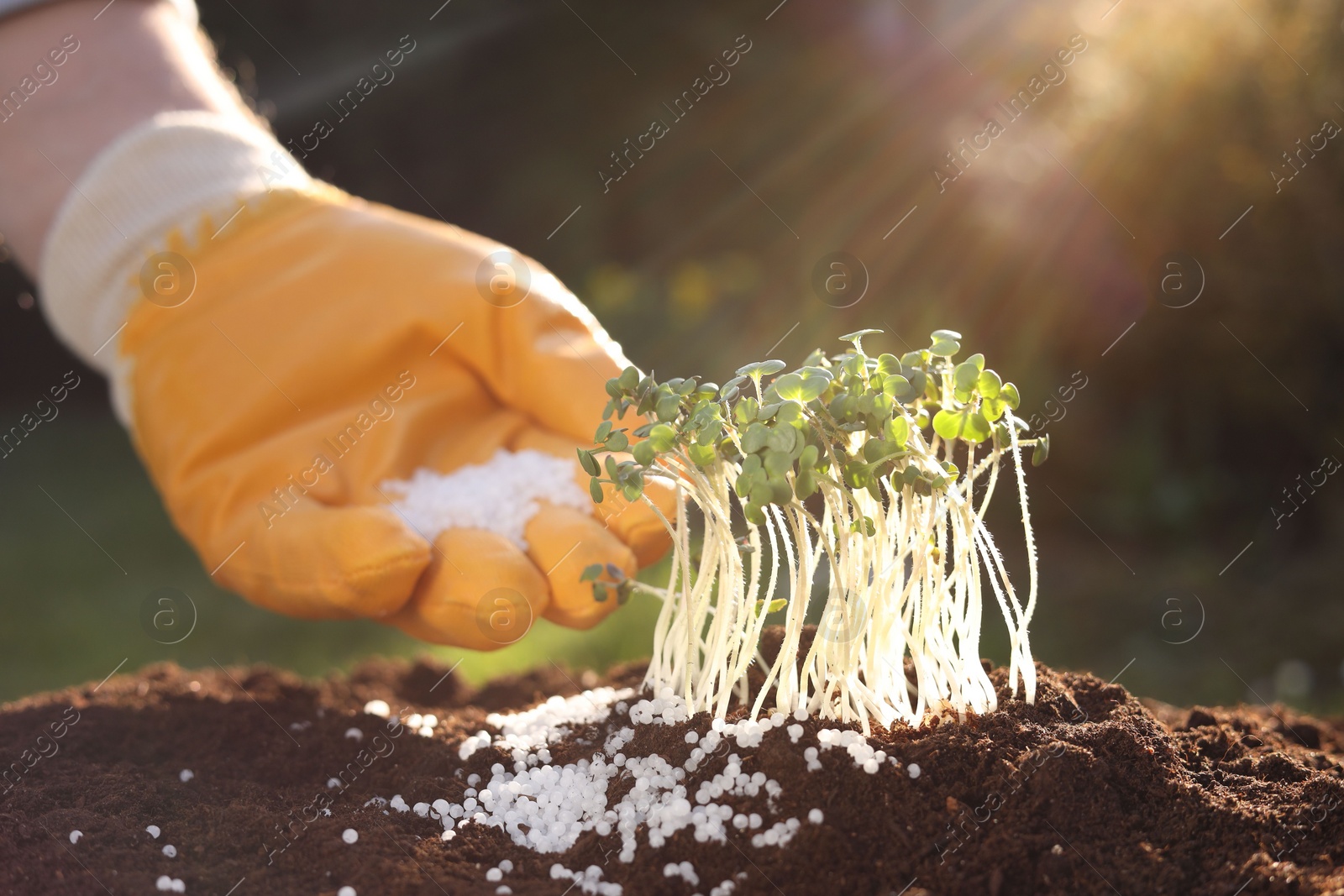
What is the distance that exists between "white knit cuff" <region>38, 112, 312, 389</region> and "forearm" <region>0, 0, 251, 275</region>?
0.23 ft

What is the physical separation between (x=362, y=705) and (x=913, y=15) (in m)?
3.91

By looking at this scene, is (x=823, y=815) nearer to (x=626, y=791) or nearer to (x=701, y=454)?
(x=626, y=791)

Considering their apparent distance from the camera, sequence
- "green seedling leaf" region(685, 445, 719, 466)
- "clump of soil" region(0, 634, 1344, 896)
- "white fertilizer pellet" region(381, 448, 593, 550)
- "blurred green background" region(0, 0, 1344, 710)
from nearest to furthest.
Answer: "clump of soil" region(0, 634, 1344, 896), "green seedling leaf" region(685, 445, 719, 466), "white fertilizer pellet" region(381, 448, 593, 550), "blurred green background" region(0, 0, 1344, 710)

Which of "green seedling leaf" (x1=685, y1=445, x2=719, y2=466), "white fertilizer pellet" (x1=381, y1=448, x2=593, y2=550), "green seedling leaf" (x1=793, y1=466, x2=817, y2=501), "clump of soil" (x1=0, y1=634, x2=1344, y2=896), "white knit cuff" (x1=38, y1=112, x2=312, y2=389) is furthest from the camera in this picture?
"white knit cuff" (x1=38, y1=112, x2=312, y2=389)

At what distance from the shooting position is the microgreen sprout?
1324 millimetres

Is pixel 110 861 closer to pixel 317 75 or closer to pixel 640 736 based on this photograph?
pixel 640 736

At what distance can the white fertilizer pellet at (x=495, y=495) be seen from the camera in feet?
6.34

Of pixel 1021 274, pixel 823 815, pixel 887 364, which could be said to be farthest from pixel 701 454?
pixel 1021 274

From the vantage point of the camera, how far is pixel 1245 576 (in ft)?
9.86

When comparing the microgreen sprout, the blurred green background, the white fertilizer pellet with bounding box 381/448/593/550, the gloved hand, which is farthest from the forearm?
the microgreen sprout

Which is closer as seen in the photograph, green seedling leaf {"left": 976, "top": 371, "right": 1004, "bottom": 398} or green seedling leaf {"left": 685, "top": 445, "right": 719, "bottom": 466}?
green seedling leaf {"left": 976, "top": 371, "right": 1004, "bottom": 398}

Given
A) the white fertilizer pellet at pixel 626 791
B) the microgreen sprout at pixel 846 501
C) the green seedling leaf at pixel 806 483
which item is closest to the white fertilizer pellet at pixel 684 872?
the white fertilizer pellet at pixel 626 791

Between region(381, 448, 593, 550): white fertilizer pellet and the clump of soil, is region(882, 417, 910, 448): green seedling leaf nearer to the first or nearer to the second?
the clump of soil

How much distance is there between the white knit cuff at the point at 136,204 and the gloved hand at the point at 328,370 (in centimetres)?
3
